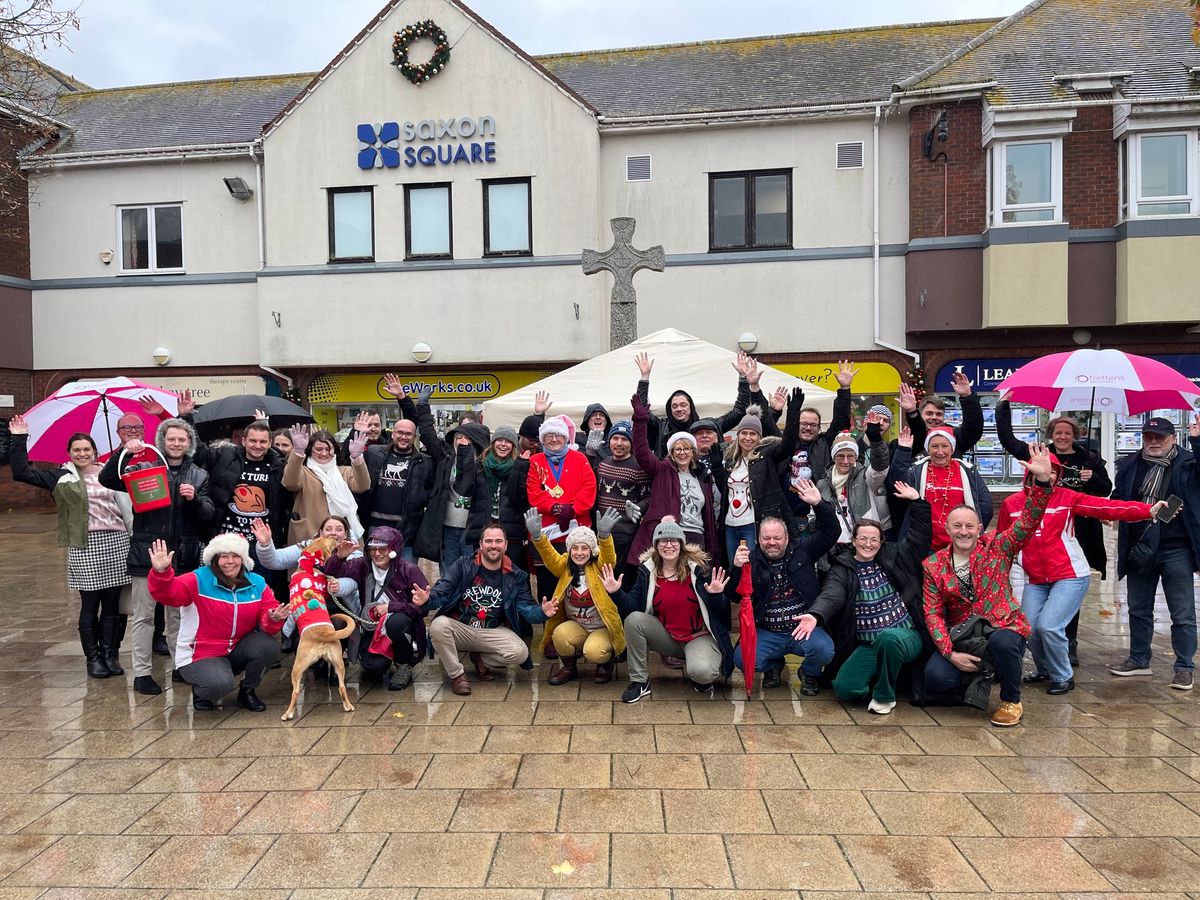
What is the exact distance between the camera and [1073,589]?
574 centimetres

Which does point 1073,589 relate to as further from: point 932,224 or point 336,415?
point 336,415

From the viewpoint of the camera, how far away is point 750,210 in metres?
15.7

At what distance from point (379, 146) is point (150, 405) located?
420 inches

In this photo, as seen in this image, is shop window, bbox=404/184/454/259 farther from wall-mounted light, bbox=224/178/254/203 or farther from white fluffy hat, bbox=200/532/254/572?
white fluffy hat, bbox=200/532/254/572

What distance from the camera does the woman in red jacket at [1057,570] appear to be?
568 cm

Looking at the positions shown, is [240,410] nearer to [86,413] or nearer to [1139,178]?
[86,413]

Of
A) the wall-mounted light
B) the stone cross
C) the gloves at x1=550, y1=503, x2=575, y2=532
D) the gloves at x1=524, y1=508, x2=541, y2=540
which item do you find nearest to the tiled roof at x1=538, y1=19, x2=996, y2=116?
the stone cross

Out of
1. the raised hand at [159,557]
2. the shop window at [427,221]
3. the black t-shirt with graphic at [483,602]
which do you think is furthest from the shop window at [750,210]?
the raised hand at [159,557]

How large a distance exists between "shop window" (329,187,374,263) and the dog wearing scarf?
11873 millimetres

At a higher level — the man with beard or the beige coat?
the beige coat

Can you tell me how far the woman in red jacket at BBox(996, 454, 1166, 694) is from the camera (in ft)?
18.6

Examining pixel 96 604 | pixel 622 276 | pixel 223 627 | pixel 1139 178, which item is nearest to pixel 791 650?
pixel 223 627

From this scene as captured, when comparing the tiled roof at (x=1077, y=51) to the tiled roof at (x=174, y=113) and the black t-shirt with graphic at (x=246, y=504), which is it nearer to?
the black t-shirt with graphic at (x=246, y=504)

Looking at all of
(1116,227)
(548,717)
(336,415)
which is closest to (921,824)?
(548,717)
